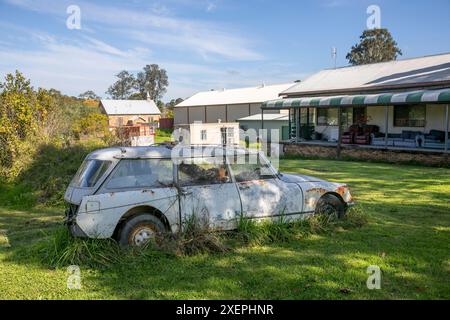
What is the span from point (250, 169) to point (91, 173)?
7.85 ft

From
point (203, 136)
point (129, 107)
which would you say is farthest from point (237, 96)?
point (129, 107)

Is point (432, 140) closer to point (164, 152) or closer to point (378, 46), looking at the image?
point (164, 152)

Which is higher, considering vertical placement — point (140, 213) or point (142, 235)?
point (140, 213)

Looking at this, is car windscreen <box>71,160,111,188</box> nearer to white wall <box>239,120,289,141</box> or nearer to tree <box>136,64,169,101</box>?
white wall <box>239,120,289,141</box>

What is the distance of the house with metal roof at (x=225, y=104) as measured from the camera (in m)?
47.8

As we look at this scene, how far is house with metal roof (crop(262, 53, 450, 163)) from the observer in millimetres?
18953

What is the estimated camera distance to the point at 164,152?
20.4 feet

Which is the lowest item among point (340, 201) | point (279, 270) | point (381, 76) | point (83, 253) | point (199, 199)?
point (279, 270)

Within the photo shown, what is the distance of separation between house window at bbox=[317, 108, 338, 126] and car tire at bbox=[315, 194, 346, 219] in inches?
764

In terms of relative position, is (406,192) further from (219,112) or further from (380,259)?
(219,112)

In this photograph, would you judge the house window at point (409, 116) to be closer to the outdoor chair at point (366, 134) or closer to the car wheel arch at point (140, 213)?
the outdoor chair at point (366, 134)

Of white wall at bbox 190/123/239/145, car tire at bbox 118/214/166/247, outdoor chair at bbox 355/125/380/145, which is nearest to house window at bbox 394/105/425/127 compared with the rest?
outdoor chair at bbox 355/125/380/145

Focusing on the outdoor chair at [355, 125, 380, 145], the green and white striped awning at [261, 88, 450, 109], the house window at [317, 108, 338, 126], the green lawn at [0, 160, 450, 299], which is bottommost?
the green lawn at [0, 160, 450, 299]
